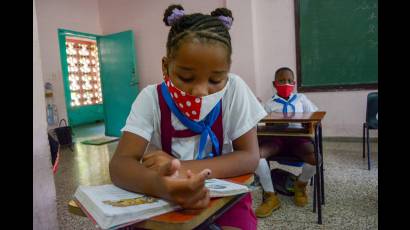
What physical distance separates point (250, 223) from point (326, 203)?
1628 millimetres

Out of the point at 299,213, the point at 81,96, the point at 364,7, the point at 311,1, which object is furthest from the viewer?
the point at 81,96

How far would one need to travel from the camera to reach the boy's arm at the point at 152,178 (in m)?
0.60

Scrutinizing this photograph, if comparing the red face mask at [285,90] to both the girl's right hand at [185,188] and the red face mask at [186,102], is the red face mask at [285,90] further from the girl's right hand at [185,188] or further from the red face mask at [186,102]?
the girl's right hand at [185,188]

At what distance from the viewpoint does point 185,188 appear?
1.95ft

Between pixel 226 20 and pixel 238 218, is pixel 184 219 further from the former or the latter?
pixel 226 20

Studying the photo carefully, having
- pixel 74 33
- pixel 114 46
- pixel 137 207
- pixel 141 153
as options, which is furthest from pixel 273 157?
pixel 74 33

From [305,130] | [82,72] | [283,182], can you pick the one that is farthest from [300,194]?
[82,72]

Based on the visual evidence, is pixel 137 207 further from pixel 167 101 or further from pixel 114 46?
pixel 114 46

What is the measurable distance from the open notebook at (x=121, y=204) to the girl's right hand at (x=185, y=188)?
0.03m

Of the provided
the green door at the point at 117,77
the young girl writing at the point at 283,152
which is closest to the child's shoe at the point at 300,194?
the young girl writing at the point at 283,152

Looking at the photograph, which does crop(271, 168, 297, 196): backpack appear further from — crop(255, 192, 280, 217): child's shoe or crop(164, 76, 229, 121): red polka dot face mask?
crop(164, 76, 229, 121): red polka dot face mask

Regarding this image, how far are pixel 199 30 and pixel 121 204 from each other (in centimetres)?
47

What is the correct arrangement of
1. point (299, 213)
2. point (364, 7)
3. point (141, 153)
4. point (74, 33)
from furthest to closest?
point (74, 33) → point (364, 7) → point (299, 213) → point (141, 153)
